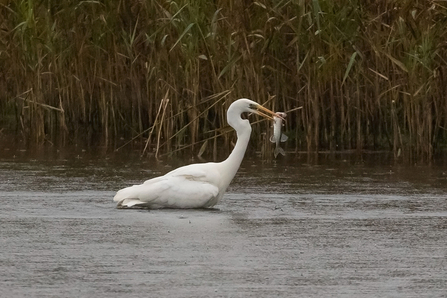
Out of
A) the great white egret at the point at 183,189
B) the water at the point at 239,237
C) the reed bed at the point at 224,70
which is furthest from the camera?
the reed bed at the point at 224,70

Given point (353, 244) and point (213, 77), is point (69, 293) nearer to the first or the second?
point (353, 244)

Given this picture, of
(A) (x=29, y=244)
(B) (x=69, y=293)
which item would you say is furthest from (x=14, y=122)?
(B) (x=69, y=293)

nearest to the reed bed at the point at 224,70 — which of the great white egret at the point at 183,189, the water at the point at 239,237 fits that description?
the water at the point at 239,237

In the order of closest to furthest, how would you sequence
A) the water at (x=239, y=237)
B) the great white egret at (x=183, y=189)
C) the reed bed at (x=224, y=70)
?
the water at (x=239, y=237)
the great white egret at (x=183, y=189)
the reed bed at (x=224, y=70)

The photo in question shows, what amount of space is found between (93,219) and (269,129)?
504 cm

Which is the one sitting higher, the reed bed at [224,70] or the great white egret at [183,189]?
the reed bed at [224,70]

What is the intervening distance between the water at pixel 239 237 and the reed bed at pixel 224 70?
144 centimetres

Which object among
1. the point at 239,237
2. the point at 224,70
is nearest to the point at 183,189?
the point at 239,237

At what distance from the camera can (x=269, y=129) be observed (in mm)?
12961

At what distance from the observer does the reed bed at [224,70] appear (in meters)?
12.6

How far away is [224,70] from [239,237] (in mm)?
5588

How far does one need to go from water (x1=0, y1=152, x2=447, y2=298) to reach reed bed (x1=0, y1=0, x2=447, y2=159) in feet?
4.74

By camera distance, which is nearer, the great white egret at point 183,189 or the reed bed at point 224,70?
the great white egret at point 183,189

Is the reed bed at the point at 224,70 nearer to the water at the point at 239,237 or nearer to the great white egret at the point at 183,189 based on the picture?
the water at the point at 239,237
